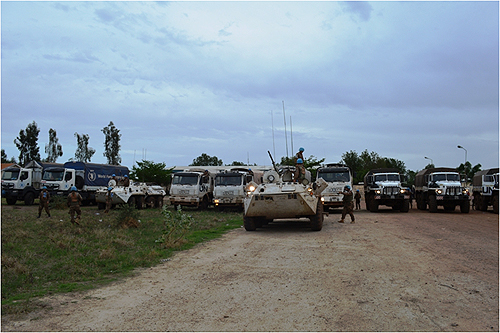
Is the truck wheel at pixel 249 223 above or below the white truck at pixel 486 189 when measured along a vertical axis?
below

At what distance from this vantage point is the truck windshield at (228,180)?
22.7m

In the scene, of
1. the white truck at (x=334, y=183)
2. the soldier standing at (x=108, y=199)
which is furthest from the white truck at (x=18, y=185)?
the white truck at (x=334, y=183)

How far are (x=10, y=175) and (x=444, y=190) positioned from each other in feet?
84.2

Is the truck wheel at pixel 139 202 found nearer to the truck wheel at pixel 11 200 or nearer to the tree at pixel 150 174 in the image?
the truck wheel at pixel 11 200

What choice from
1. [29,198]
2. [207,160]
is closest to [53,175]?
[29,198]

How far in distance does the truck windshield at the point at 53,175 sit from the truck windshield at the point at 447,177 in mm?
22328

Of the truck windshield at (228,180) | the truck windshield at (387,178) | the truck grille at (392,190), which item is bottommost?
the truck grille at (392,190)

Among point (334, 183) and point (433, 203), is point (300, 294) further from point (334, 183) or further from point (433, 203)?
point (433, 203)

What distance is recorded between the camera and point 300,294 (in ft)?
20.7

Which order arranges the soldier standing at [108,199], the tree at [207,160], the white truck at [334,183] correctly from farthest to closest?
the tree at [207,160]
the white truck at [334,183]
the soldier standing at [108,199]

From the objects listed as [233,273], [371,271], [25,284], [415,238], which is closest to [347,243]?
[415,238]

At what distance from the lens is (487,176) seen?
2350 centimetres

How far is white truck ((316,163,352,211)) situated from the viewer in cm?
2178

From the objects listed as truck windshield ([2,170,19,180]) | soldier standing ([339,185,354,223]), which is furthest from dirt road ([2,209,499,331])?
truck windshield ([2,170,19,180])
